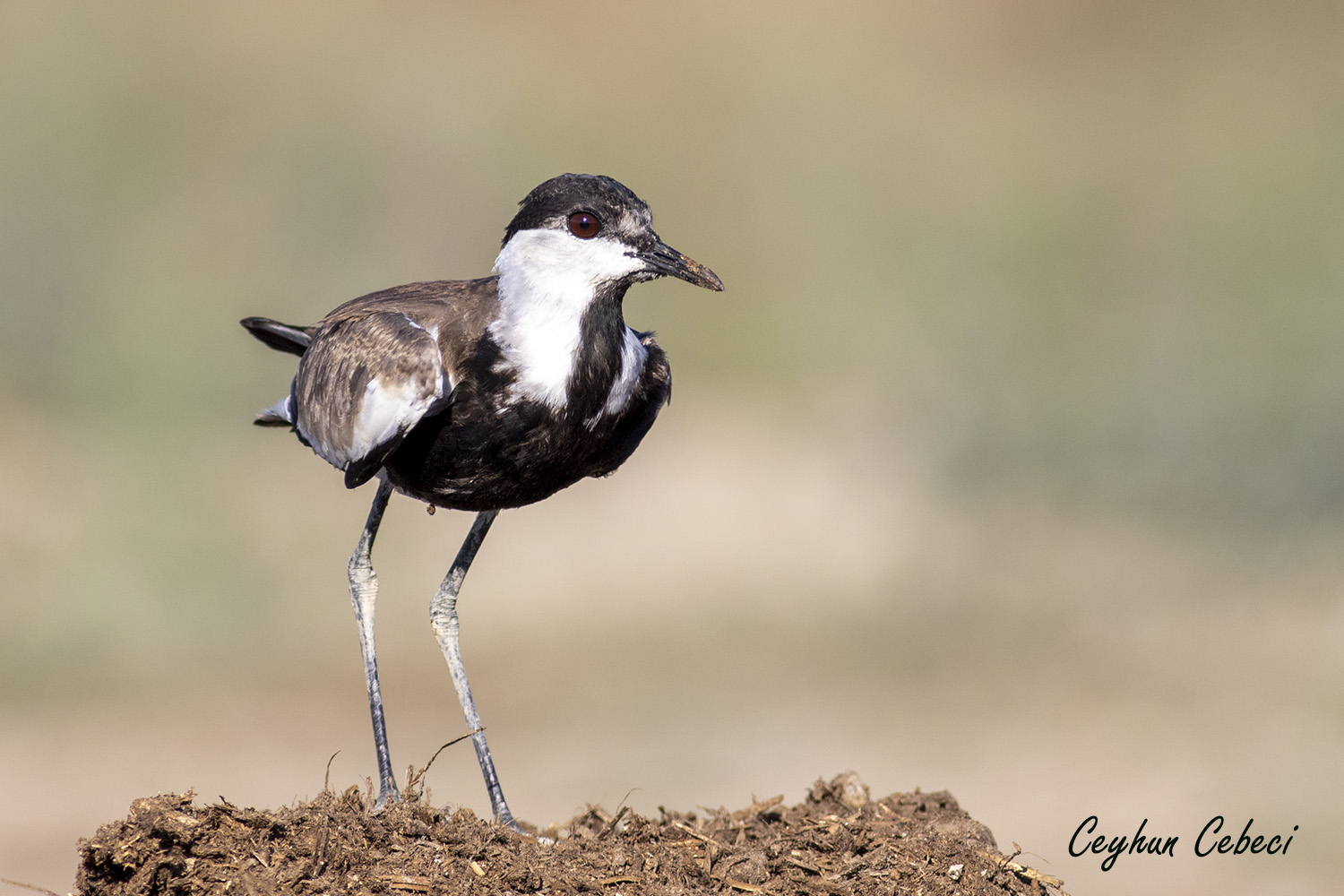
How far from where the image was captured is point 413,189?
1667 cm

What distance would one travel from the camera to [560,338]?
19.5 ft

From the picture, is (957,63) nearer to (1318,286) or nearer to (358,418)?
(1318,286)

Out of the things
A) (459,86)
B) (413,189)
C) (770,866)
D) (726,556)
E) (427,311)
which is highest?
(459,86)

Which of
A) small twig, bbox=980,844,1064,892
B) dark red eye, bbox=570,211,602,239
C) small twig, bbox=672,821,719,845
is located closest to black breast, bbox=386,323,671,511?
→ dark red eye, bbox=570,211,602,239

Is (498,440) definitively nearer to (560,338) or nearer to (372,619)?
(560,338)

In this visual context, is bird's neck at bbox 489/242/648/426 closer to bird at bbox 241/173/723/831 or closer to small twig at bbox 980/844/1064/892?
bird at bbox 241/173/723/831

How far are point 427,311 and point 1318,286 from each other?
41.1ft

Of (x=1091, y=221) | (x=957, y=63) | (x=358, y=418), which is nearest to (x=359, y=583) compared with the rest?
(x=358, y=418)

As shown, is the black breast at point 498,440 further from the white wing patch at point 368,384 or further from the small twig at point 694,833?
the small twig at point 694,833

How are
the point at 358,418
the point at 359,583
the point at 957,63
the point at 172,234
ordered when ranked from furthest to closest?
the point at 957,63 → the point at 172,234 → the point at 359,583 → the point at 358,418

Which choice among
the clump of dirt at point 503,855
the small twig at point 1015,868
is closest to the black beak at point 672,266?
the clump of dirt at point 503,855

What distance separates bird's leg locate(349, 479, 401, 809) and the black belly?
61 cm

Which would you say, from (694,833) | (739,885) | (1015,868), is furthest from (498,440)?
(1015,868)

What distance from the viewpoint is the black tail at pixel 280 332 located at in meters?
7.54
